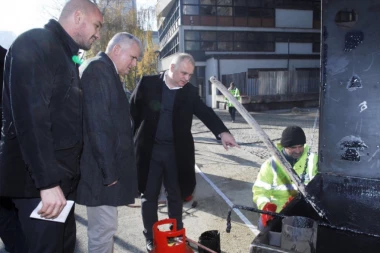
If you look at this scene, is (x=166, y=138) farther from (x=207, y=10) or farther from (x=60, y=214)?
(x=207, y=10)

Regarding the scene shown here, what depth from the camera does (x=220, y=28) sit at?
74.0ft

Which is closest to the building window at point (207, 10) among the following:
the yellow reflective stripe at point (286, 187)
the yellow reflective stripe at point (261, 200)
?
the yellow reflective stripe at point (286, 187)

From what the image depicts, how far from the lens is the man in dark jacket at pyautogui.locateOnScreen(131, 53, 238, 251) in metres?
2.95

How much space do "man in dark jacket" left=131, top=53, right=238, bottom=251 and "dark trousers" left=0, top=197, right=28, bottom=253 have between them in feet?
3.76

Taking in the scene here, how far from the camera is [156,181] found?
300 cm

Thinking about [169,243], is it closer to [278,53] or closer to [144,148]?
[144,148]

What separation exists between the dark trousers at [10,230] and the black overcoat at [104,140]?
1010 mm

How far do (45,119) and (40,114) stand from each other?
4 cm

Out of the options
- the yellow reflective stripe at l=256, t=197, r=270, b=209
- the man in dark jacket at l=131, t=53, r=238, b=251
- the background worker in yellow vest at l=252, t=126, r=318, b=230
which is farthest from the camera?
the man in dark jacket at l=131, t=53, r=238, b=251

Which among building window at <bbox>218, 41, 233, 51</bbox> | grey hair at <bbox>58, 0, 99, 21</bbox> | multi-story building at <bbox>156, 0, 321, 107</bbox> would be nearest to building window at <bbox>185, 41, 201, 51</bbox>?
multi-story building at <bbox>156, 0, 321, 107</bbox>

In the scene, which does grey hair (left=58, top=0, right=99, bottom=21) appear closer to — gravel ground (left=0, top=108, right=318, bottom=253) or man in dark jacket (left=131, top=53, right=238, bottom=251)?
man in dark jacket (left=131, top=53, right=238, bottom=251)

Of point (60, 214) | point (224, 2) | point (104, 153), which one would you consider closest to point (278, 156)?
point (104, 153)

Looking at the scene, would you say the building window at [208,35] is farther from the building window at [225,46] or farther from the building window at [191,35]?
the building window at [225,46]

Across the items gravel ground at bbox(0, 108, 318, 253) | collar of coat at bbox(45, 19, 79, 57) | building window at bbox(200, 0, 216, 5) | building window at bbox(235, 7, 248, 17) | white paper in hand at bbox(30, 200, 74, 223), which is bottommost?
gravel ground at bbox(0, 108, 318, 253)
